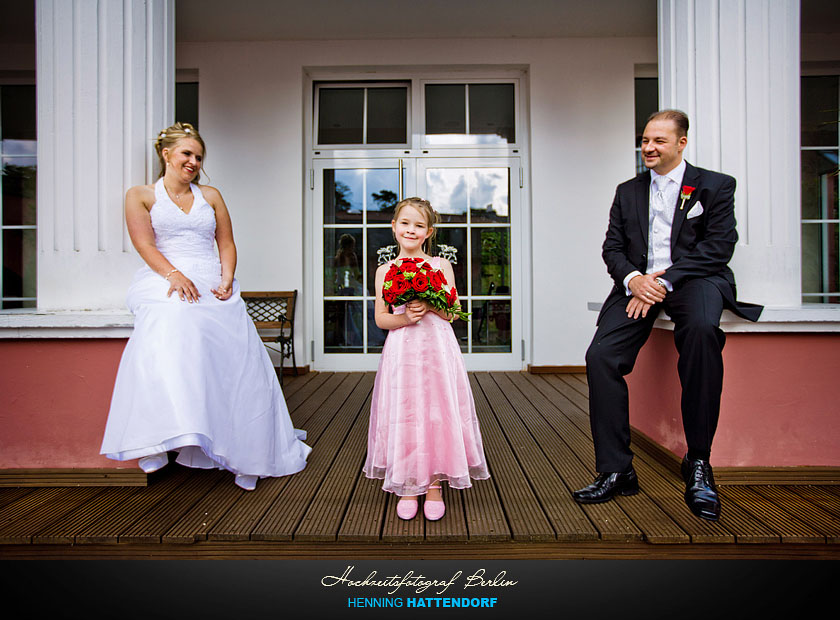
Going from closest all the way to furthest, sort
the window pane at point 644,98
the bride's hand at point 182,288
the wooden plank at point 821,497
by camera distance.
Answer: the wooden plank at point 821,497 < the bride's hand at point 182,288 < the window pane at point 644,98

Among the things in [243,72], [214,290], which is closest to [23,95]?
[243,72]

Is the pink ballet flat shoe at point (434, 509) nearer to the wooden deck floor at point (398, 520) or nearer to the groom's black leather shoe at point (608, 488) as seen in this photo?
the wooden deck floor at point (398, 520)

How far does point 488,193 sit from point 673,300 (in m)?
2.91

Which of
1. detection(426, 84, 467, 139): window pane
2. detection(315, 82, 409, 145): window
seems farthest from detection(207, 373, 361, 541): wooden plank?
detection(426, 84, 467, 139): window pane

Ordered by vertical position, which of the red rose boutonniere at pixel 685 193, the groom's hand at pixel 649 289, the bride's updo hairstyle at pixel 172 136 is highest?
the bride's updo hairstyle at pixel 172 136

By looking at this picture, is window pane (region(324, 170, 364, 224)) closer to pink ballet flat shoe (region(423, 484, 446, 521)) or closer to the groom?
the groom

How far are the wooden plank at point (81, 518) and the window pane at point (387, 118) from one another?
11.9 ft

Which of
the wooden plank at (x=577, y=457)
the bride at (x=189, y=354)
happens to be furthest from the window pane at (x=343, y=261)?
the bride at (x=189, y=354)

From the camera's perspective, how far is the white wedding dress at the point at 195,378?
6.49 feet

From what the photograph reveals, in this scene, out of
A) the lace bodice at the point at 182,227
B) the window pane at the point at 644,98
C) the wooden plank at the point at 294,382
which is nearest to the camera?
the lace bodice at the point at 182,227

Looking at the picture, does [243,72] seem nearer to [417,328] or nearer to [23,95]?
[23,95]

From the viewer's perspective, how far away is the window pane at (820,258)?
4359 millimetres

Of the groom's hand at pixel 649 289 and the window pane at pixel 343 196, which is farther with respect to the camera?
the window pane at pixel 343 196

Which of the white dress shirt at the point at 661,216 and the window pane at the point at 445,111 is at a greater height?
the window pane at the point at 445,111
